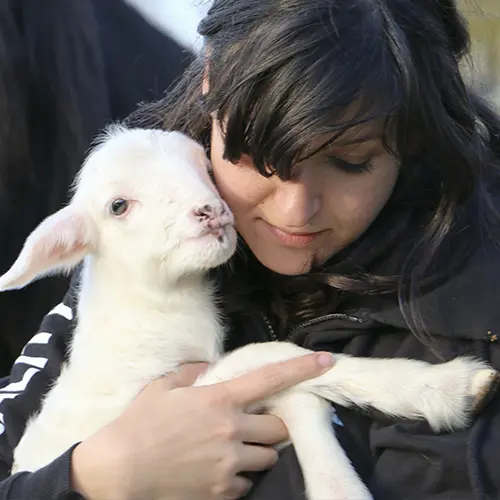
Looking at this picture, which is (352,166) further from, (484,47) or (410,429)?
(484,47)

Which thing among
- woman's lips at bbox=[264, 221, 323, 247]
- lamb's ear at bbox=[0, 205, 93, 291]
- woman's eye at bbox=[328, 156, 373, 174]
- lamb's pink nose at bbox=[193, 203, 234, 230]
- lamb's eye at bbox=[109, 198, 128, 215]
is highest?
woman's eye at bbox=[328, 156, 373, 174]

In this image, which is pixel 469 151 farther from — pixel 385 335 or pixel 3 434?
pixel 3 434

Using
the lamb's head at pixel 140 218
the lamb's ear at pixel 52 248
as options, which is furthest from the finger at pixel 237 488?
the lamb's ear at pixel 52 248

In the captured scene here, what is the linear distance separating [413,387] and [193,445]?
15.7 inches

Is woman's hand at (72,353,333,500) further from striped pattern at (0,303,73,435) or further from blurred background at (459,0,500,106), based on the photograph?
blurred background at (459,0,500,106)

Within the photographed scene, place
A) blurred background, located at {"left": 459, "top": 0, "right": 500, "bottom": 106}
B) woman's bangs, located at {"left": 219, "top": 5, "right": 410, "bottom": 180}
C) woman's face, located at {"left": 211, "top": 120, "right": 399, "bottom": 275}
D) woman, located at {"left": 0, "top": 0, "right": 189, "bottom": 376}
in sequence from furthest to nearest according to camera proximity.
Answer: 1. woman, located at {"left": 0, "top": 0, "right": 189, "bottom": 376}
2. blurred background, located at {"left": 459, "top": 0, "right": 500, "bottom": 106}
3. woman's face, located at {"left": 211, "top": 120, "right": 399, "bottom": 275}
4. woman's bangs, located at {"left": 219, "top": 5, "right": 410, "bottom": 180}

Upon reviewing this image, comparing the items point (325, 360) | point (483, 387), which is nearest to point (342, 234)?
point (325, 360)

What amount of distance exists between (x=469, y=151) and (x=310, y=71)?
14.2 inches

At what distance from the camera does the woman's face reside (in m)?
1.26

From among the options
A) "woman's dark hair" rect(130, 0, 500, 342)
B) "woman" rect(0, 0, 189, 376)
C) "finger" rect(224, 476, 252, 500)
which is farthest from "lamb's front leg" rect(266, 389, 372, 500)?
"woman" rect(0, 0, 189, 376)

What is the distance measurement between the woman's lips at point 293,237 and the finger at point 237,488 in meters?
0.42

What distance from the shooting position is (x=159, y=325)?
4.82 feet

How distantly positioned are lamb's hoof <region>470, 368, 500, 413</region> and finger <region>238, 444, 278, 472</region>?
357mm

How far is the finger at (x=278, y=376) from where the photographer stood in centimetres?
128
